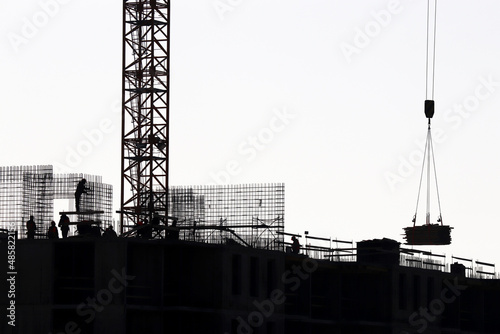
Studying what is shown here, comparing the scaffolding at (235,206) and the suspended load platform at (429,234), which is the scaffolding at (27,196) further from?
the suspended load platform at (429,234)

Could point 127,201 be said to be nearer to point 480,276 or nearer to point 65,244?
point 480,276

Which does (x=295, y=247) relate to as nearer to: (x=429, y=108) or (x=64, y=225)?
(x=429, y=108)

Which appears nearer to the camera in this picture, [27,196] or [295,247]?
[295,247]

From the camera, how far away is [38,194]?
9106cm

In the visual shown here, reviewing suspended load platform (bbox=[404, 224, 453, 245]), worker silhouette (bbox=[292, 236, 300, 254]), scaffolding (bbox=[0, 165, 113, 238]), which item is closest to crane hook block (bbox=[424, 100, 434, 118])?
suspended load platform (bbox=[404, 224, 453, 245])

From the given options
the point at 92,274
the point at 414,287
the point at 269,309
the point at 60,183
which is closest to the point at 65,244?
the point at 92,274

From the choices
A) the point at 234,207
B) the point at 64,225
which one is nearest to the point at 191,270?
the point at 64,225

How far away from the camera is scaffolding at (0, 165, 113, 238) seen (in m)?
89.9

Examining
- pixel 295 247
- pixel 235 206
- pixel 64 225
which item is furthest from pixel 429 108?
pixel 64 225

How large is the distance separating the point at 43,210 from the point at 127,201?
17487mm

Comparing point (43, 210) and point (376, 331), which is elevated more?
point (43, 210)

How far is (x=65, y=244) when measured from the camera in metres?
73.4

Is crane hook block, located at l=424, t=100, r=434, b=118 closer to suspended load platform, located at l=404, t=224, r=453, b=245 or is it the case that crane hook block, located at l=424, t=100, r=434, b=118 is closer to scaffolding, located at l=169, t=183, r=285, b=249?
suspended load platform, located at l=404, t=224, r=453, b=245

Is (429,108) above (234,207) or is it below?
above
